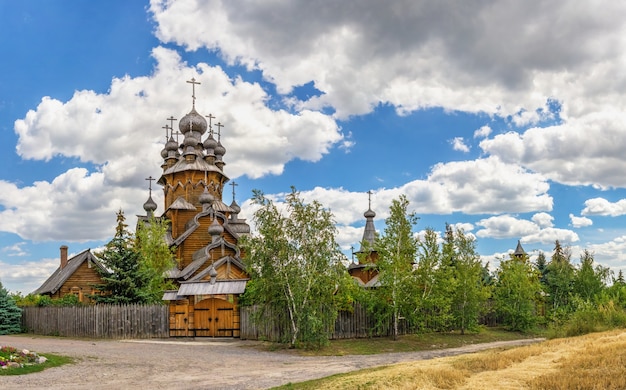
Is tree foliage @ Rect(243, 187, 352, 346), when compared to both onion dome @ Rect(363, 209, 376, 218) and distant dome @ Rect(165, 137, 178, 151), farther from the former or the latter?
distant dome @ Rect(165, 137, 178, 151)

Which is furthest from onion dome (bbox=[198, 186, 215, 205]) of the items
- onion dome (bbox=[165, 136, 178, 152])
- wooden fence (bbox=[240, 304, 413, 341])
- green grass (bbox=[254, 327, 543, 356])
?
green grass (bbox=[254, 327, 543, 356])

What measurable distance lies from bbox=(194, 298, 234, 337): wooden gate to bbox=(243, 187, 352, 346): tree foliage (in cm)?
529

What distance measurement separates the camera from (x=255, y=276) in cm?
2377

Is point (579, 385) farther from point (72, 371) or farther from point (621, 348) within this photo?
point (72, 371)

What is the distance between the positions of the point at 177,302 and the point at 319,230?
392 inches

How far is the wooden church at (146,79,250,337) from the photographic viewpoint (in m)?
28.3

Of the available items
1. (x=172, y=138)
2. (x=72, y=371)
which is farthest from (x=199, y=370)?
(x=172, y=138)

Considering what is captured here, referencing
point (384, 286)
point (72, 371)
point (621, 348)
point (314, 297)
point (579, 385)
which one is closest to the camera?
point (579, 385)

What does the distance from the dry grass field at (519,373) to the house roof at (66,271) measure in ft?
95.9

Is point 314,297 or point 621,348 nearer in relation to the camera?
point 621,348

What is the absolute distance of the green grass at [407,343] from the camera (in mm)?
22422

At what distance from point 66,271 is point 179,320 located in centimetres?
1448

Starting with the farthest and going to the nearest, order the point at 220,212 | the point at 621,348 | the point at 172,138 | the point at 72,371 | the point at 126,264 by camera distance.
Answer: the point at 172,138 < the point at 220,212 < the point at 126,264 < the point at 72,371 < the point at 621,348

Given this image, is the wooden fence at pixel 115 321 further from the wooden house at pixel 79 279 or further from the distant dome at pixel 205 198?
the distant dome at pixel 205 198
